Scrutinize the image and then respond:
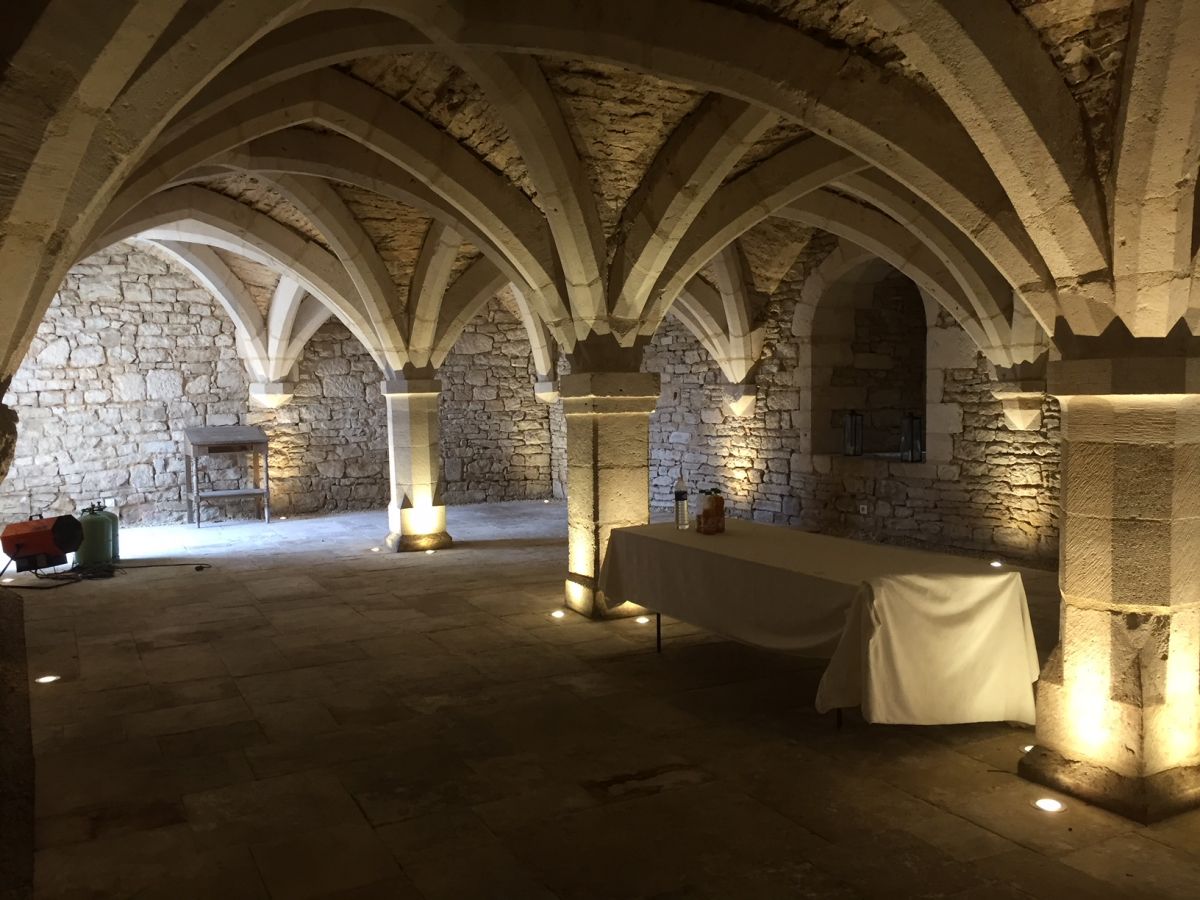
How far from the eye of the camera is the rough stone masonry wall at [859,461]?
7.28 m

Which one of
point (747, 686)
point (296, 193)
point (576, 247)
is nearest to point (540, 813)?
point (747, 686)

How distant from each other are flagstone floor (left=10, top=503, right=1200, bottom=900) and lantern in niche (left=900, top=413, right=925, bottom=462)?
116 inches

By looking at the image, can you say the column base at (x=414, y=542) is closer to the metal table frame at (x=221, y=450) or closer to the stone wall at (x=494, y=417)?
the metal table frame at (x=221, y=450)

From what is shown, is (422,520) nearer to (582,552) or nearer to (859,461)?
(582,552)

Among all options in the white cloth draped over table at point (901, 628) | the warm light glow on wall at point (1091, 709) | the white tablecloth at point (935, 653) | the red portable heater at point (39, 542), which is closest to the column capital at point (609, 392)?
the white cloth draped over table at point (901, 628)

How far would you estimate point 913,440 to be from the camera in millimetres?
8320

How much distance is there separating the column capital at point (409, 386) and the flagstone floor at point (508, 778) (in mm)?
3109

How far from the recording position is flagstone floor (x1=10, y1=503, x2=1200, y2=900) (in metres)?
2.55

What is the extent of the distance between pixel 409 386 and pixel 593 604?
11.8 feet

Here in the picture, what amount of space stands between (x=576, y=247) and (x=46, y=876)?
376cm

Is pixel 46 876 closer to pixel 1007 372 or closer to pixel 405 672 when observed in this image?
pixel 405 672

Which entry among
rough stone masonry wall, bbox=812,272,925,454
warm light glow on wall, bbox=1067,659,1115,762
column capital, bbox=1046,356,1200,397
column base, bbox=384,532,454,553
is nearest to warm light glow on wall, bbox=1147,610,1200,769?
warm light glow on wall, bbox=1067,659,1115,762

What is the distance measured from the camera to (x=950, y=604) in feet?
11.0

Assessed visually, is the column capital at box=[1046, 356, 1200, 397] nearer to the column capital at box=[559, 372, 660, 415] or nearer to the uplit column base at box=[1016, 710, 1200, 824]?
the uplit column base at box=[1016, 710, 1200, 824]
